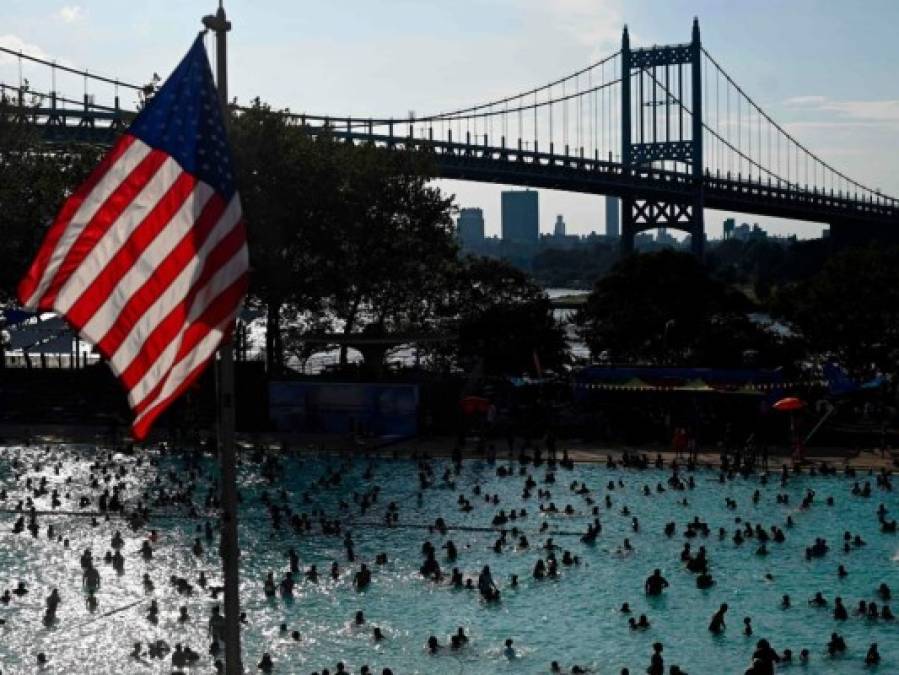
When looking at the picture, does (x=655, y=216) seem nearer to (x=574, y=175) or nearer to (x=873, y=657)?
(x=574, y=175)

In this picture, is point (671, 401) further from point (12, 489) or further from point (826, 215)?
point (826, 215)

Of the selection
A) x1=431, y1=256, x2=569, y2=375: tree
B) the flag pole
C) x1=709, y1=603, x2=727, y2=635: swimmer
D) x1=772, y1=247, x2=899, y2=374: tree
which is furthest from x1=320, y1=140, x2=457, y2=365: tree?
the flag pole

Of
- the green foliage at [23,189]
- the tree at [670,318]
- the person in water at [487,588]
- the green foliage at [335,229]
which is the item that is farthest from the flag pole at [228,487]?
the green foliage at [23,189]

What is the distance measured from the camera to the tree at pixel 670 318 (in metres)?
60.8

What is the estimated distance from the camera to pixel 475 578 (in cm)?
3112

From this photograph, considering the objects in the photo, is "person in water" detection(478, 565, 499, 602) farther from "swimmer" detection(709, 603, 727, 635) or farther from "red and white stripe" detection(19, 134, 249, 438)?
"red and white stripe" detection(19, 134, 249, 438)

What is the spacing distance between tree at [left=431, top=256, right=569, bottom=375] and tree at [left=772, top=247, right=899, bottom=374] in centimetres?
1159

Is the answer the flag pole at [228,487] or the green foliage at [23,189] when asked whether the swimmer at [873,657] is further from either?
the green foliage at [23,189]

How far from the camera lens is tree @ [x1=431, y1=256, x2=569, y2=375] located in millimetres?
62875

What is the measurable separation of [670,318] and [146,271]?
5337 cm

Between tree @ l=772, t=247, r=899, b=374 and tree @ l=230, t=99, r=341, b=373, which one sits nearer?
tree @ l=772, t=247, r=899, b=374

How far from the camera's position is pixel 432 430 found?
53250 mm

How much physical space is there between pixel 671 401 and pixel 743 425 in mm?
3090

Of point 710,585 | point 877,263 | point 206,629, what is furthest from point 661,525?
point 877,263
